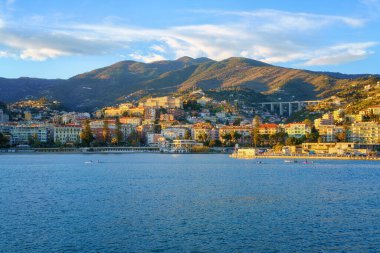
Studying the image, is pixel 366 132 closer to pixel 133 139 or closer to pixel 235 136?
pixel 235 136

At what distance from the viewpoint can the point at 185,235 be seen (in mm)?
18406

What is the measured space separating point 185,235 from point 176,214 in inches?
153

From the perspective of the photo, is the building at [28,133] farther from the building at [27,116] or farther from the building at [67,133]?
the building at [27,116]

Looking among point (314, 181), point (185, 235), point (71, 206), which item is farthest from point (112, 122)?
point (185, 235)

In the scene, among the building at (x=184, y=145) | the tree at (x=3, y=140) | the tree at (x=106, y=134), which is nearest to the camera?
the tree at (x=3, y=140)

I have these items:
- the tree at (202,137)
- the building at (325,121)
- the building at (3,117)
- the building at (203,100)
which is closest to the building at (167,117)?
the building at (203,100)

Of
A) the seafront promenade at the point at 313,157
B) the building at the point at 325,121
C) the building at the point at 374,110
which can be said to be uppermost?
the building at the point at 374,110

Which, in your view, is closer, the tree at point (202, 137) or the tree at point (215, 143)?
the tree at point (215, 143)

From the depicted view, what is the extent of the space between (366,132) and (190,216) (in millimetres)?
69612

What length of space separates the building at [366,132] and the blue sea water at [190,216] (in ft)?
170

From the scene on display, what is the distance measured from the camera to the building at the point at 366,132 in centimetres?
8506

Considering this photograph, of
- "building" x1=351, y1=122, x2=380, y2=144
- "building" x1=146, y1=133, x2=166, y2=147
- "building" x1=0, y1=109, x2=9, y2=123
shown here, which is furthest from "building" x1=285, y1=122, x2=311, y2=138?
"building" x1=0, y1=109, x2=9, y2=123

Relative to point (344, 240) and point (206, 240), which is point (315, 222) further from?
point (206, 240)

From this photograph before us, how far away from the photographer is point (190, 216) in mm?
21797
